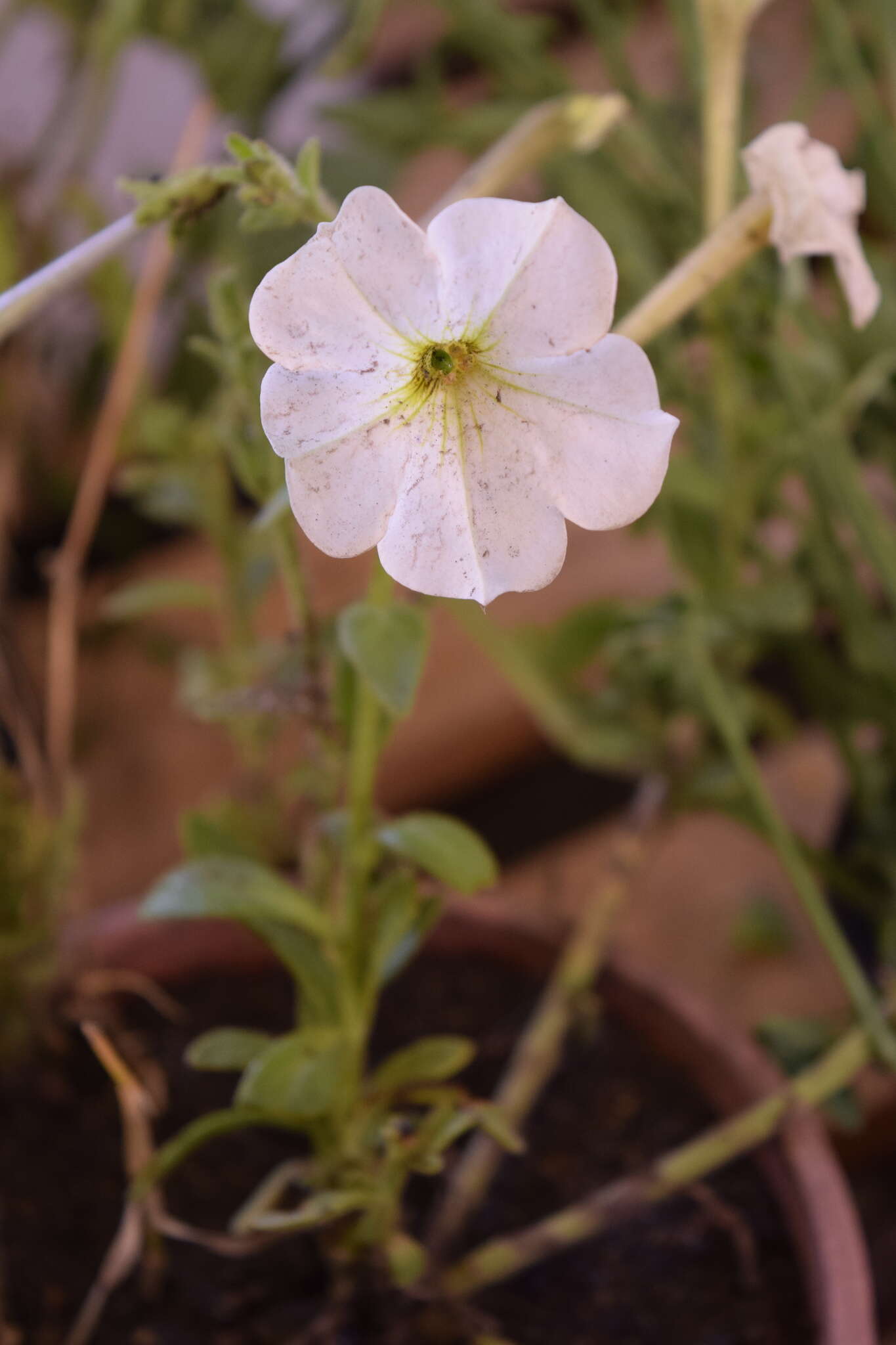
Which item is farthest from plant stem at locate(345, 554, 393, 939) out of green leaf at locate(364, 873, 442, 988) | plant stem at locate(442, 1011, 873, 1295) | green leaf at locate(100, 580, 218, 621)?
green leaf at locate(100, 580, 218, 621)

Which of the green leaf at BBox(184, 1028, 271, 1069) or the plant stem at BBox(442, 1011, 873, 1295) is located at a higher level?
the green leaf at BBox(184, 1028, 271, 1069)

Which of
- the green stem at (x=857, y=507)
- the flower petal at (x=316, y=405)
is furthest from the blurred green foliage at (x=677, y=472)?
the flower petal at (x=316, y=405)

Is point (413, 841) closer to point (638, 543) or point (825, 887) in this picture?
point (825, 887)

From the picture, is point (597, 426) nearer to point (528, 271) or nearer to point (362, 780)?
point (528, 271)

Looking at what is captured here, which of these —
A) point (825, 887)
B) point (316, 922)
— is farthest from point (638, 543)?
point (316, 922)

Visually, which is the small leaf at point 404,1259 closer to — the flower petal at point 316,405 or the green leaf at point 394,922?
the green leaf at point 394,922

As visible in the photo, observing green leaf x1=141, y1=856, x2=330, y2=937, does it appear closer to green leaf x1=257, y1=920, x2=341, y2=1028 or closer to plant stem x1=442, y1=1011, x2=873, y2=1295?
green leaf x1=257, y1=920, x2=341, y2=1028

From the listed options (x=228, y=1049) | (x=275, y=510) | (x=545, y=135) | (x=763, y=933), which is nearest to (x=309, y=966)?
(x=228, y=1049)
